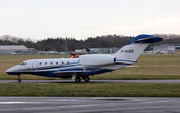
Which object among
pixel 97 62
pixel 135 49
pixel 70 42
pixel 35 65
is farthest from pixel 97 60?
pixel 70 42

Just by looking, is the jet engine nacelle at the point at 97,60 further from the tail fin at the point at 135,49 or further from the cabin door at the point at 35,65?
the cabin door at the point at 35,65

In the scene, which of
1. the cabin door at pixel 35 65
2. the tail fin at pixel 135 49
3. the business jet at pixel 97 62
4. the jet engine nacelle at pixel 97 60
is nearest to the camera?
the jet engine nacelle at pixel 97 60

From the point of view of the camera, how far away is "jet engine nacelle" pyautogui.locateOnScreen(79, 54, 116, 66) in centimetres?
2595

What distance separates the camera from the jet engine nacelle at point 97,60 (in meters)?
26.0

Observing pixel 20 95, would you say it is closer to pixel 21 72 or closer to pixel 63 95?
pixel 63 95

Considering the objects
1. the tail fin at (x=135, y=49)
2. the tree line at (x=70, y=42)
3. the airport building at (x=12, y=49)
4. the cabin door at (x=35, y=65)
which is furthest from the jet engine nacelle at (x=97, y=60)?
the airport building at (x=12, y=49)

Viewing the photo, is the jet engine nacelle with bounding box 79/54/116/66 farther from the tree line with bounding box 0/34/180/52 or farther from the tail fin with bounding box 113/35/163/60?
the tree line with bounding box 0/34/180/52

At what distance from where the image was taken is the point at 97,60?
86.1 feet

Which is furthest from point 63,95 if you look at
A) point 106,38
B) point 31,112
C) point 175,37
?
point 175,37

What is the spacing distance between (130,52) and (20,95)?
42.2 feet

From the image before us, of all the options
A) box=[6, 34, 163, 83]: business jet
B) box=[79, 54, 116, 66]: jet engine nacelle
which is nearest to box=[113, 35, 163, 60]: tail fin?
box=[6, 34, 163, 83]: business jet

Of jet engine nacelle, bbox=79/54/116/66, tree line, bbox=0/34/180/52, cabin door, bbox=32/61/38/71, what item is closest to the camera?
jet engine nacelle, bbox=79/54/116/66

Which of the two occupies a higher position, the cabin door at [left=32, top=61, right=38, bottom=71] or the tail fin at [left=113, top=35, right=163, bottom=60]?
the tail fin at [left=113, top=35, right=163, bottom=60]

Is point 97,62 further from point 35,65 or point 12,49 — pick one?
point 12,49
